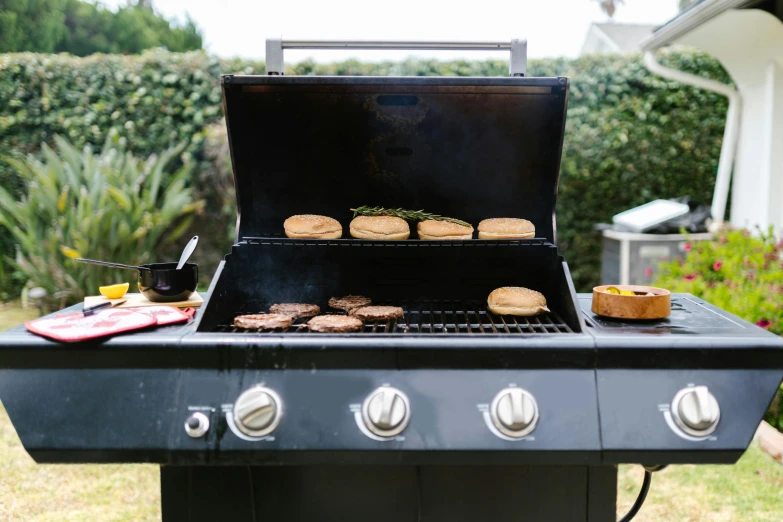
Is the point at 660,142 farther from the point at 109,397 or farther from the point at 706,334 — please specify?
the point at 109,397

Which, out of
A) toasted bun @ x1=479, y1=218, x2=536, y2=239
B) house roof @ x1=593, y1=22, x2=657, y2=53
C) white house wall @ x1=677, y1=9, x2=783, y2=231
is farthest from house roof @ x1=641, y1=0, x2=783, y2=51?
house roof @ x1=593, y1=22, x2=657, y2=53

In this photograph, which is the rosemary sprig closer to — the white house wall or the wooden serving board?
the wooden serving board

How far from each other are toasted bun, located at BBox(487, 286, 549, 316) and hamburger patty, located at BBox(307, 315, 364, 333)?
463mm

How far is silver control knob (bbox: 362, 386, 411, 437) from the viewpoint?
52.0 inches

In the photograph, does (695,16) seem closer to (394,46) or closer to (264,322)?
(394,46)

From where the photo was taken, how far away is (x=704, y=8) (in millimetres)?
5086

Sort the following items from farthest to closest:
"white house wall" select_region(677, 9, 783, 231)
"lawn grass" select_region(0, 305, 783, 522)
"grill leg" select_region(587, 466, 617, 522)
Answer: "white house wall" select_region(677, 9, 783, 231) < "lawn grass" select_region(0, 305, 783, 522) < "grill leg" select_region(587, 466, 617, 522)

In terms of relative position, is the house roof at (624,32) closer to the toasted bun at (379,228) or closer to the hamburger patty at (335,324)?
the toasted bun at (379,228)

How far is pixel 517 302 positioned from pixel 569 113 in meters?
5.32

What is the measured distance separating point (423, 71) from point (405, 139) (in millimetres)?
4917

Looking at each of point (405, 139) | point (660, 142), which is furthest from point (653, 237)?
point (405, 139)

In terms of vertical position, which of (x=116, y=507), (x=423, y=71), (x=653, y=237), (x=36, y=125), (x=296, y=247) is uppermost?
(x=423, y=71)

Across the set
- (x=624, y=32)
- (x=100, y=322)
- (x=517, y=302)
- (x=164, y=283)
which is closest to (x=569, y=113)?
(x=517, y=302)

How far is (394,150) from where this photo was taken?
210 centimetres
